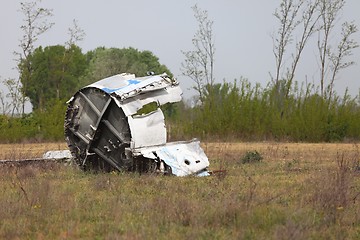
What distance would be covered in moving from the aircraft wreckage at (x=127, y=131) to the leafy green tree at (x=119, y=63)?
35975 mm

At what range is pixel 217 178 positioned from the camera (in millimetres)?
11164

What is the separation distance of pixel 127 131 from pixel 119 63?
43611 mm

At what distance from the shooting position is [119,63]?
182 ft

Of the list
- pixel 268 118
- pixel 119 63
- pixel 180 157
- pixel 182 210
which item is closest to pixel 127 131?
pixel 180 157

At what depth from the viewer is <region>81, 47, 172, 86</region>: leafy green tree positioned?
2078 inches

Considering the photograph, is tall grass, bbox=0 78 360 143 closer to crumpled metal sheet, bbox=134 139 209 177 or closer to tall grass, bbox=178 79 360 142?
tall grass, bbox=178 79 360 142

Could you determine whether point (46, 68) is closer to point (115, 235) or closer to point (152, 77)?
point (152, 77)

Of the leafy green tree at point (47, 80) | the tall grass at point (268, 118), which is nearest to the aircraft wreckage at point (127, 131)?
the tall grass at point (268, 118)

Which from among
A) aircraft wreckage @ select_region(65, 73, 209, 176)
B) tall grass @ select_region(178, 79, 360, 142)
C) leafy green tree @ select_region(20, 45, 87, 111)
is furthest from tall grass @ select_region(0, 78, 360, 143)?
leafy green tree @ select_region(20, 45, 87, 111)

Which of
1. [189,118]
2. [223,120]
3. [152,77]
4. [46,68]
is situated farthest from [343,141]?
[46,68]

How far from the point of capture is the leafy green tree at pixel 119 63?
173 feet

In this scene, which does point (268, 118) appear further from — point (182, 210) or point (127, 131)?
point (182, 210)

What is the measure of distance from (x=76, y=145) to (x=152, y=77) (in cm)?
225

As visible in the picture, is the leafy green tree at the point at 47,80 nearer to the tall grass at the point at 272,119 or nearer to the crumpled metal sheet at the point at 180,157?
the tall grass at the point at 272,119
